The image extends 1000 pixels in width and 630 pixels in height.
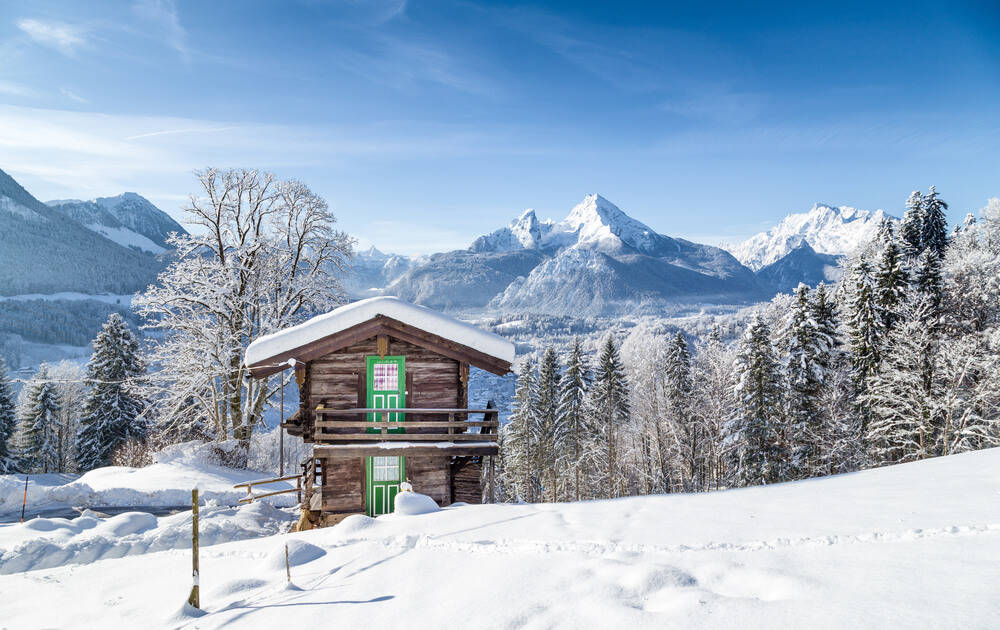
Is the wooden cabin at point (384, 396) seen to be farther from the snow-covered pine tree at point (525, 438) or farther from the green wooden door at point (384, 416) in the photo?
the snow-covered pine tree at point (525, 438)

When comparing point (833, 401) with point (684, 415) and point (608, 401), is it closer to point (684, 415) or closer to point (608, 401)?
point (684, 415)

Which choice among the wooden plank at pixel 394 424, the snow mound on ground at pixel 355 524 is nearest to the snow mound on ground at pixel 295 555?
the snow mound on ground at pixel 355 524

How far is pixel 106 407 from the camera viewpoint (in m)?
35.5

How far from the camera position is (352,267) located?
2825 centimetres

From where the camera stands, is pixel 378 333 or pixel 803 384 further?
pixel 803 384

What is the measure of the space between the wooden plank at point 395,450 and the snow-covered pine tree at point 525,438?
27.3 m

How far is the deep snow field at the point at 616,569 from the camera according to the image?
4887 mm

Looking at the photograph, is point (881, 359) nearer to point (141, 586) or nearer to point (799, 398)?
point (799, 398)

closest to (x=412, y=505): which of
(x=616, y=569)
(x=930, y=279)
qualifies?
(x=616, y=569)

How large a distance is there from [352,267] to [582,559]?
79.3 feet

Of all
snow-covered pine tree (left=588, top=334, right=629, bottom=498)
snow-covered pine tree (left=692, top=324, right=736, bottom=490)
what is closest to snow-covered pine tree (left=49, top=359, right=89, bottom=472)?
snow-covered pine tree (left=588, top=334, right=629, bottom=498)

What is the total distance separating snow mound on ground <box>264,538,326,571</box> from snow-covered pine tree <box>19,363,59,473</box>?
4583 cm

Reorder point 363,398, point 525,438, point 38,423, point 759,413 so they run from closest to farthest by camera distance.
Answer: point 363,398 → point 759,413 → point 38,423 → point 525,438

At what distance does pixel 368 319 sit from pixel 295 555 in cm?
779
